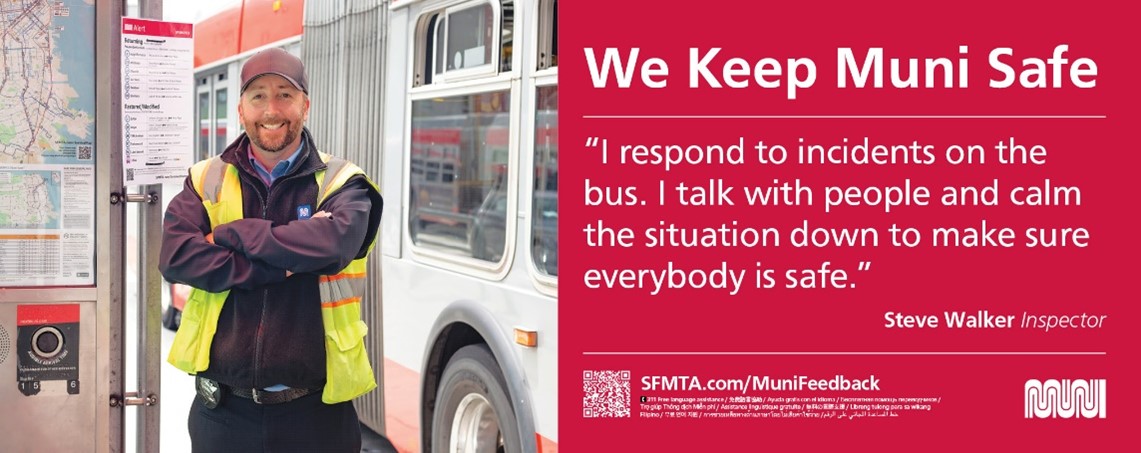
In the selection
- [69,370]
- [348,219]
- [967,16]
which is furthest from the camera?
[69,370]

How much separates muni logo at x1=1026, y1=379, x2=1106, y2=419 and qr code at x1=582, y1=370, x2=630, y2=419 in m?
0.89

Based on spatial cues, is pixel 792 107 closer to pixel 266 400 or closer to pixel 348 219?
pixel 348 219

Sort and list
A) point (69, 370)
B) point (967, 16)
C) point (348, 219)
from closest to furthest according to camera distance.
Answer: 1. point (967, 16)
2. point (348, 219)
3. point (69, 370)

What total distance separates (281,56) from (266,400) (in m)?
0.89

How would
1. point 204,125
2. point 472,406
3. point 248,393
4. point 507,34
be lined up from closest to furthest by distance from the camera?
point 248,393 < point 507,34 < point 472,406 < point 204,125

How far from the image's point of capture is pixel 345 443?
3633mm

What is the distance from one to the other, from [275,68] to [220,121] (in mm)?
6016

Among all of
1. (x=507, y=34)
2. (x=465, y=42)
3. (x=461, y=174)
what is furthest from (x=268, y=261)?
(x=465, y=42)

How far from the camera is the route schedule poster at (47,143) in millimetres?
3629

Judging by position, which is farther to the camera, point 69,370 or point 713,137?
point 69,370

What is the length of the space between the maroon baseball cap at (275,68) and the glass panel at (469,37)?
1.27 metres

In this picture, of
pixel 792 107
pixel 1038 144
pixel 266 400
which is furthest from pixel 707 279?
pixel 266 400

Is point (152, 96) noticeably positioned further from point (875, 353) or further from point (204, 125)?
point (204, 125)

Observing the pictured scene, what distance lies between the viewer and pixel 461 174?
5.02m
